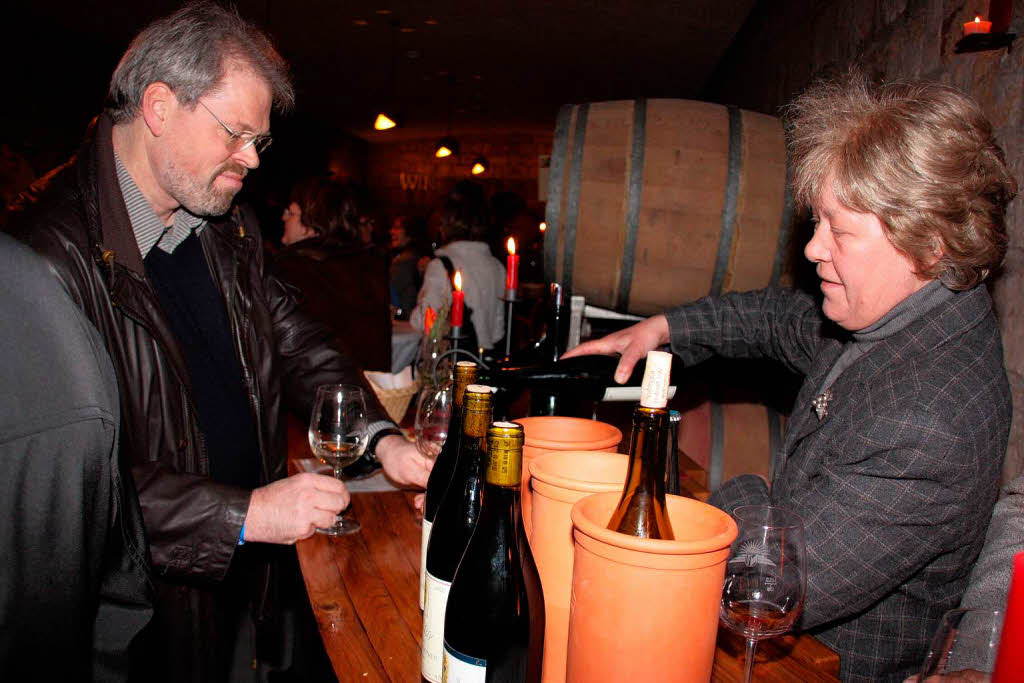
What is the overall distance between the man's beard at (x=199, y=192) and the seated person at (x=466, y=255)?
2485 millimetres

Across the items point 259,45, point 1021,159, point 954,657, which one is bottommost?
point 954,657

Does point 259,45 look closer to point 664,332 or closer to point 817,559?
point 664,332

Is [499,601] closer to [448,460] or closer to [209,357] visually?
[448,460]

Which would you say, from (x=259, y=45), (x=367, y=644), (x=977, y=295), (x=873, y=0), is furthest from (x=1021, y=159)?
(x=259, y=45)

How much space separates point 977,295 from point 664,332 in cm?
79

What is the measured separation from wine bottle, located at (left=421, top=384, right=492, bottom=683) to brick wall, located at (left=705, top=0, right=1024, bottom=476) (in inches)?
53.9

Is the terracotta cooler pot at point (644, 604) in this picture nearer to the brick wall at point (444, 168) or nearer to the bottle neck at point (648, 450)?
the bottle neck at point (648, 450)

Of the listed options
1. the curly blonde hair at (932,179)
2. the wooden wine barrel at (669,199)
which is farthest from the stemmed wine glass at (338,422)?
the wooden wine barrel at (669,199)

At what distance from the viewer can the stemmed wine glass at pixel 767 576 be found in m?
0.80

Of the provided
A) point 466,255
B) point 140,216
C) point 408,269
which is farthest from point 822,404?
point 408,269

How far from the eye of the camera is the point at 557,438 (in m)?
0.95

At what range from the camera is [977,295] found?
128 cm

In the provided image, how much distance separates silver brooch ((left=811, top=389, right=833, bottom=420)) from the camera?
139cm

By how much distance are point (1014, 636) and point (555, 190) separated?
1.99m
